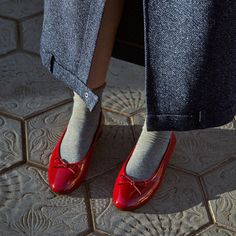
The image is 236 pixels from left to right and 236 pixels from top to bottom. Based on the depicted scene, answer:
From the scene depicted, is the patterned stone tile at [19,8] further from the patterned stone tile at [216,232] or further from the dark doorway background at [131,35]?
the patterned stone tile at [216,232]

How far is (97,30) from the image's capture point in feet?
3.93

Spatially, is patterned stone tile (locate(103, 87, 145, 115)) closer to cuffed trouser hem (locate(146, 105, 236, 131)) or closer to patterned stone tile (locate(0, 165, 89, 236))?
patterned stone tile (locate(0, 165, 89, 236))

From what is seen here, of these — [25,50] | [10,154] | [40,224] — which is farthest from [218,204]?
[25,50]

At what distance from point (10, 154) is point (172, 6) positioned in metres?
0.75

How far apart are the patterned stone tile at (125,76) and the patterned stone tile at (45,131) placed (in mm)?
228

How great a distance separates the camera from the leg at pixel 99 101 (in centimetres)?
127

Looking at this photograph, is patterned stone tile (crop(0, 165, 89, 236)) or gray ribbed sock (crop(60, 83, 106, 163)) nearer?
patterned stone tile (crop(0, 165, 89, 236))

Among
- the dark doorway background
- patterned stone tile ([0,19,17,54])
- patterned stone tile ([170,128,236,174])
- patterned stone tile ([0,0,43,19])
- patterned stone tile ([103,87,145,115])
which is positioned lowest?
patterned stone tile ([170,128,236,174])

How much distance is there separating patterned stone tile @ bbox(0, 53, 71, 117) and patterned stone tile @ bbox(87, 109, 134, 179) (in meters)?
0.21

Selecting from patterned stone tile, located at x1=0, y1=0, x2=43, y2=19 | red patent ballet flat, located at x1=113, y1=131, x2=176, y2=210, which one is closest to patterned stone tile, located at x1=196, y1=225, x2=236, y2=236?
red patent ballet flat, located at x1=113, y1=131, x2=176, y2=210

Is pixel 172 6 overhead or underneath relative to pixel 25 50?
overhead

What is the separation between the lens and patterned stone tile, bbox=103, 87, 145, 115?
1812mm

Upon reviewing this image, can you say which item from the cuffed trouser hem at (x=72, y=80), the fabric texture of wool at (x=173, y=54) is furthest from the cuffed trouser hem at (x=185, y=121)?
the cuffed trouser hem at (x=72, y=80)

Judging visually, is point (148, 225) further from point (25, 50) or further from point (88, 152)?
point (25, 50)
